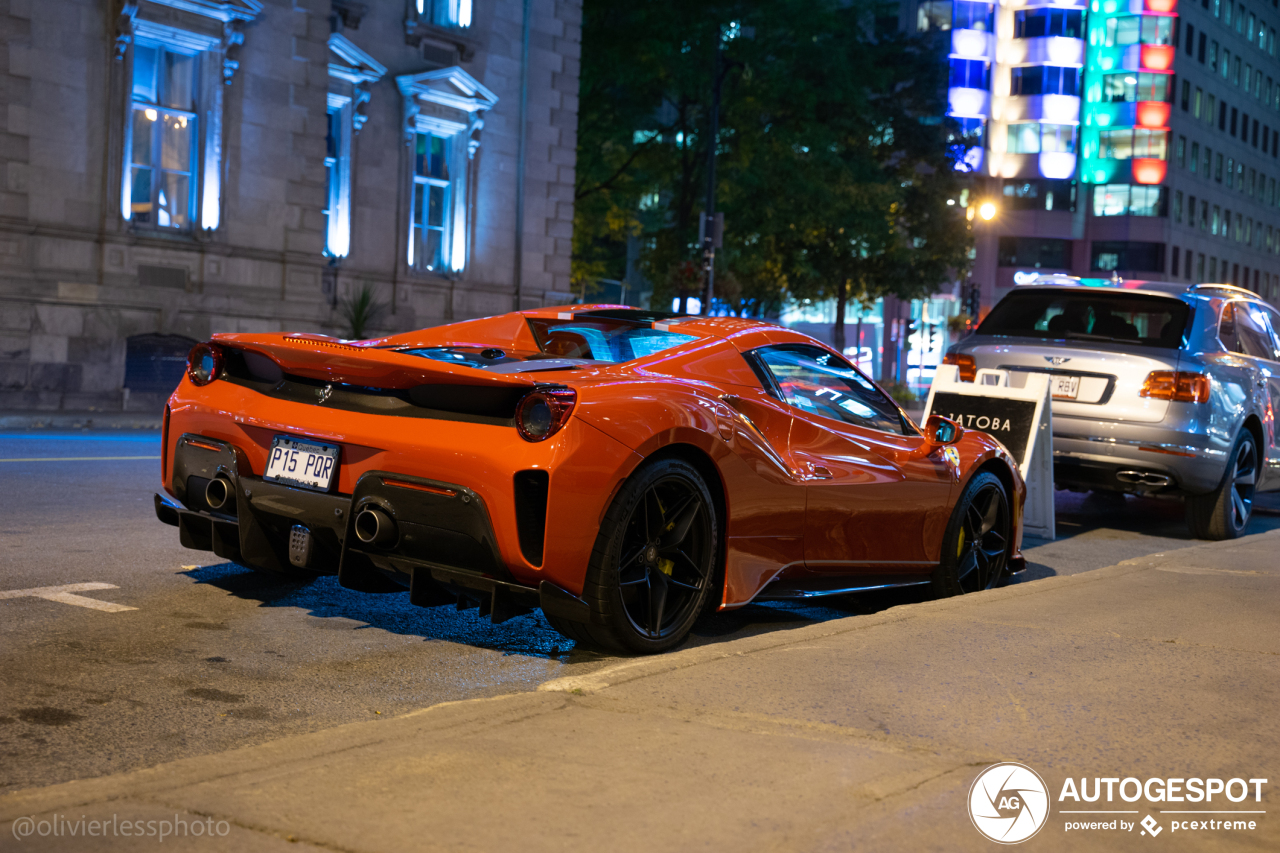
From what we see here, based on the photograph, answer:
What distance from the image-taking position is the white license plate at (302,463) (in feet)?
17.1

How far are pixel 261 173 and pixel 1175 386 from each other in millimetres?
16651

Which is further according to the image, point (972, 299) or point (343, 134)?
point (972, 299)

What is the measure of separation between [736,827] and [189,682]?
2.37 m

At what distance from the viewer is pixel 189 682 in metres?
4.77

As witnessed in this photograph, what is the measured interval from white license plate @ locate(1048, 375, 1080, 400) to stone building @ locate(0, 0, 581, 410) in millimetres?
14798

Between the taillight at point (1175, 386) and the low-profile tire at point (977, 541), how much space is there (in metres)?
2.83

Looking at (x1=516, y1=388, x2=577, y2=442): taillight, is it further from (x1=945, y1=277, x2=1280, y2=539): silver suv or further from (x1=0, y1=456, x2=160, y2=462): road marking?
(x1=0, y1=456, x2=160, y2=462): road marking

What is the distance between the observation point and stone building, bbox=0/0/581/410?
19859 millimetres

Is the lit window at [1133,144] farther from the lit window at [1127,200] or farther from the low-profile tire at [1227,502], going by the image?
the low-profile tire at [1227,502]

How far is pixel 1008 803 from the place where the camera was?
3.49m

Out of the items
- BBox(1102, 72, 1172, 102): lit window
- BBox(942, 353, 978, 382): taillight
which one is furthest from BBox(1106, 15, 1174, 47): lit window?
BBox(942, 353, 978, 382): taillight

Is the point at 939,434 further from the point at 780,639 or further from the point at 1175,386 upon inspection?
the point at 1175,386

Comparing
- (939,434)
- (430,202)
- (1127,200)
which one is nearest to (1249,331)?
(939,434)

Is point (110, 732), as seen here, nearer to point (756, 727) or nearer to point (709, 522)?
point (756, 727)
